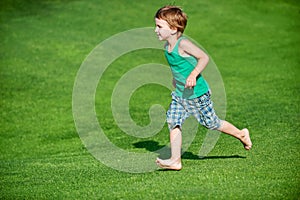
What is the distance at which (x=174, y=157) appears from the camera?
664 centimetres

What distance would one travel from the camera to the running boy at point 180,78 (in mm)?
6629

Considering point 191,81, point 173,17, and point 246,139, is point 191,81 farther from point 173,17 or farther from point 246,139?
point 246,139

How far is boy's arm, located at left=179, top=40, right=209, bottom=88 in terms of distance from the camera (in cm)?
652

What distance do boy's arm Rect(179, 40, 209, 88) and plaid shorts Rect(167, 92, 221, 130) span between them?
1.09 ft

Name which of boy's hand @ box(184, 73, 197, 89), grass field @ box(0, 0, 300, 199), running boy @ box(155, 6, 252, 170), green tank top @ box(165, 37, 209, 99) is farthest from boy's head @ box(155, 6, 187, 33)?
grass field @ box(0, 0, 300, 199)

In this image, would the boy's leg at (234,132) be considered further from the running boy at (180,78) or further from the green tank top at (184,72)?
the green tank top at (184,72)

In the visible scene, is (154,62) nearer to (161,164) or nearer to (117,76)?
(117,76)

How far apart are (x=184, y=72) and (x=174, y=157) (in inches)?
35.4

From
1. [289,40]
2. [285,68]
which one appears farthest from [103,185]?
[289,40]

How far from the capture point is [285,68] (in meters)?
13.3

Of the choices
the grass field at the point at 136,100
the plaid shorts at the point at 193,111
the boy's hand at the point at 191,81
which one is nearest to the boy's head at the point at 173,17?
the boy's hand at the point at 191,81

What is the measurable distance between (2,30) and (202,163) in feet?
33.6

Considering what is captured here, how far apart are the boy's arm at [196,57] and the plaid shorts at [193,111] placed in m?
0.33

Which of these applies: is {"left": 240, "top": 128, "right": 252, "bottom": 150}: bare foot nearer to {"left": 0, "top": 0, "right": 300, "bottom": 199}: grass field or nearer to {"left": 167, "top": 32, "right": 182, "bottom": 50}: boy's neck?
{"left": 0, "top": 0, "right": 300, "bottom": 199}: grass field
